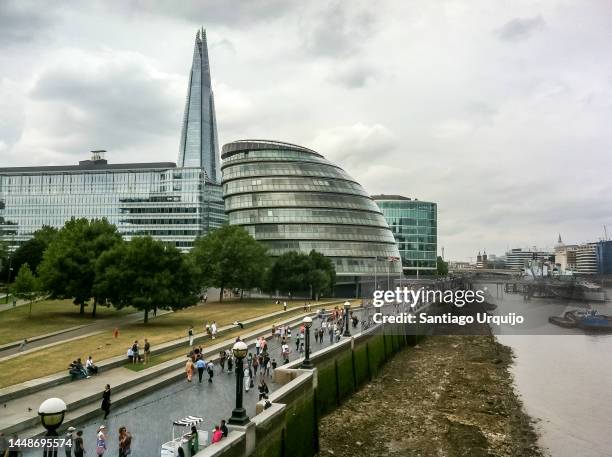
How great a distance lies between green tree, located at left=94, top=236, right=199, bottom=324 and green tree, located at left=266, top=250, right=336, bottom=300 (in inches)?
1141

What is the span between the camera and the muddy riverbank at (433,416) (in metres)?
28.1

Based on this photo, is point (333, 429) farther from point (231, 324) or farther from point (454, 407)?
point (231, 324)

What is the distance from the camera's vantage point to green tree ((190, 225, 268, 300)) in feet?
242

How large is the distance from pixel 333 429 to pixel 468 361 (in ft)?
101

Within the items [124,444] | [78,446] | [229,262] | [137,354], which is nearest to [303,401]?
[124,444]

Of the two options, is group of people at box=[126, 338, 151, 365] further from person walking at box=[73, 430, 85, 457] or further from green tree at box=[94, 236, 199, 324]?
green tree at box=[94, 236, 199, 324]

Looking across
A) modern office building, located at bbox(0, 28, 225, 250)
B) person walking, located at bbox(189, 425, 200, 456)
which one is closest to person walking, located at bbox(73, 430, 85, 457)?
person walking, located at bbox(189, 425, 200, 456)

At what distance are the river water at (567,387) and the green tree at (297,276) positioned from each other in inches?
1145

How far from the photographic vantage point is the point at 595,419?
35375mm

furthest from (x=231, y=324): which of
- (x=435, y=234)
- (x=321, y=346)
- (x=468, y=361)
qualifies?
(x=435, y=234)

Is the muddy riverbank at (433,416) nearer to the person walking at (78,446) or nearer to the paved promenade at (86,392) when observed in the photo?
the paved promenade at (86,392)

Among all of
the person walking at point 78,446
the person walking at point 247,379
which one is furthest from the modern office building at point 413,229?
the person walking at point 78,446

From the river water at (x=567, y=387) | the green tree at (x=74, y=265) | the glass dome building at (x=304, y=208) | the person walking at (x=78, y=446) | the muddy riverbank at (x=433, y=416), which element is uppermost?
the glass dome building at (x=304, y=208)

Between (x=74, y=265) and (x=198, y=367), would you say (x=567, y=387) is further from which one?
(x=74, y=265)
